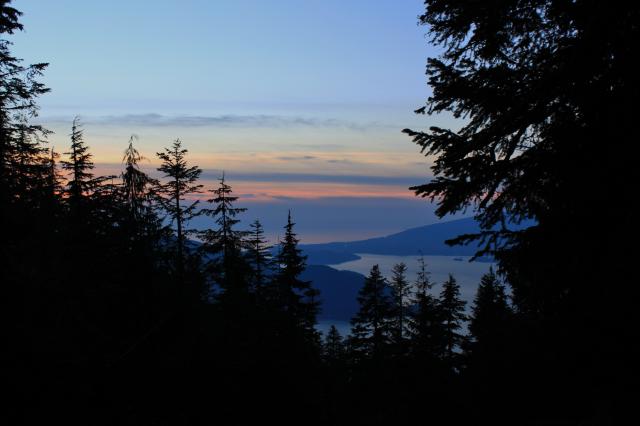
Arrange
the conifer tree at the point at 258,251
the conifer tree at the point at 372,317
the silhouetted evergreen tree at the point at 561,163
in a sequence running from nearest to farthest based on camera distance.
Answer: the silhouetted evergreen tree at the point at 561,163, the conifer tree at the point at 258,251, the conifer tree at the point at 372,317

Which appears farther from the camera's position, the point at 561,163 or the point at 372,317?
the point at 372,317

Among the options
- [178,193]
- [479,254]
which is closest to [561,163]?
[479,254]

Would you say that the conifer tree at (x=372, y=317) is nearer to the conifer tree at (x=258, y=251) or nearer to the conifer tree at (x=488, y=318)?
the conifer tree at (x=488, y=318)

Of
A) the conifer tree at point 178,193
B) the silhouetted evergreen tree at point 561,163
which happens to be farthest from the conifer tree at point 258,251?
the silhouetted evergreen tree at point 561,163

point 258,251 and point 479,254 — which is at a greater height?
point 479,254

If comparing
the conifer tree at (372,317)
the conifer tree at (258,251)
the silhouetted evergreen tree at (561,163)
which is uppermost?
the silhouetted evergreen tree at (561,163)


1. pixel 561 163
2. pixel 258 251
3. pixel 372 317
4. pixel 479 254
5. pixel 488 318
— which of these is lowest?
pixel 372 317

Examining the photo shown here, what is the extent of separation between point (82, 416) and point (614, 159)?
921cm

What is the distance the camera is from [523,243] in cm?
687

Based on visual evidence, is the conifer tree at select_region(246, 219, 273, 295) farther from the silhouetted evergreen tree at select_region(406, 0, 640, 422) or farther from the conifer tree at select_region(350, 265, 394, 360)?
the silhouetted evergreen tree at select_region(406, 0, 640, 422)

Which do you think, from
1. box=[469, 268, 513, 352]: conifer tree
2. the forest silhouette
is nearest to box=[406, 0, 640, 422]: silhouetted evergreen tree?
the forest silhouette

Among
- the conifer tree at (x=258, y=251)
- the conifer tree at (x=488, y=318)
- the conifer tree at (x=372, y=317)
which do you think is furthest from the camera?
the conifer tree at (x=372, y=317)

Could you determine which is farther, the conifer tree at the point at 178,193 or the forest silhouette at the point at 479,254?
the conifer tree at the point at 178,193

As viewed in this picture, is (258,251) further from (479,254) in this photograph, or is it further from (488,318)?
(479,254)
